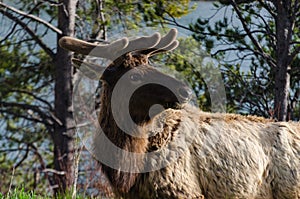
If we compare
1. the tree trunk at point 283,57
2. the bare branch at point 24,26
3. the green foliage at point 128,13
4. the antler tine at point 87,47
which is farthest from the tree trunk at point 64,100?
the antler tine at point 87,47

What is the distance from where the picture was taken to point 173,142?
5398 millimetres

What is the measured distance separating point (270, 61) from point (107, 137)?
276 inches

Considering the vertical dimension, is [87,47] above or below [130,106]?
above

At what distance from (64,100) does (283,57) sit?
18.6ft

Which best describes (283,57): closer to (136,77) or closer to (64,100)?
(64,100)

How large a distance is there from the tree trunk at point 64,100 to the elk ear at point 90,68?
8.05 metres

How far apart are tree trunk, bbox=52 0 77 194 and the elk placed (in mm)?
8443

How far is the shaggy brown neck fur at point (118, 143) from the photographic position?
5281mm

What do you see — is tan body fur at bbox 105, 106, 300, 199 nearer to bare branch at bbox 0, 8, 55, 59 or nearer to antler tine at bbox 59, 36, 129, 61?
antler tine at bbox 59, 36, 129, 61

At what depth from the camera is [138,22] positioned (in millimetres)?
14188

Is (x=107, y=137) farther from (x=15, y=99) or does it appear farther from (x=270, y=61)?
(x=15, y=99)

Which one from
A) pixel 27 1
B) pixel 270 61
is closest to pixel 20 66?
pixel 27 1

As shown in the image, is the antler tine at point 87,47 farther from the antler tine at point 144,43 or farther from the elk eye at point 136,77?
the elk eye at point 136,77

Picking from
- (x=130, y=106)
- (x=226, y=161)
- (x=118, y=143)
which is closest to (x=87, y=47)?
(x=130, y=106)
